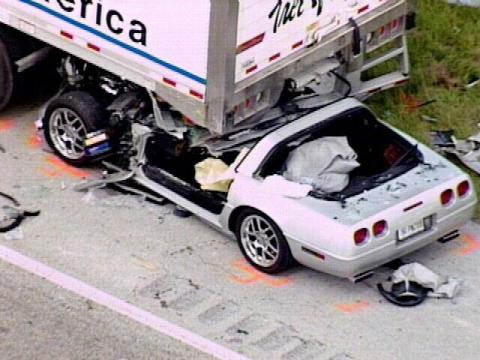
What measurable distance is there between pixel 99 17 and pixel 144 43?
58 centimetres

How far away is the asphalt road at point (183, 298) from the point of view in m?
9.95

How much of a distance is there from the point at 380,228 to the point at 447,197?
2.54 feet

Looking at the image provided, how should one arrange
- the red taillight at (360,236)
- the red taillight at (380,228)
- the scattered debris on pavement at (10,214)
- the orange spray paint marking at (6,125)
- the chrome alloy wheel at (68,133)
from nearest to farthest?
the red taillight at (360,236) → the red taillight at (380,228) → the scattered debris on pavement at (10,214) → the chrome alloy wheel at (68,133) → the orange spray paint marking at (6,125)

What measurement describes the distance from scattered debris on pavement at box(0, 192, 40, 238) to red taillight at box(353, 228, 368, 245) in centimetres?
297

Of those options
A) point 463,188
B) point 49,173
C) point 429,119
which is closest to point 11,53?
point 49,173

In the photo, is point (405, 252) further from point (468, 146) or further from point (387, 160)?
point (468, 146)

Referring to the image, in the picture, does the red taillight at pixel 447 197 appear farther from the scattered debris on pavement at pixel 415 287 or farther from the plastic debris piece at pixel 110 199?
the plastic debris piece at pixel 110 199

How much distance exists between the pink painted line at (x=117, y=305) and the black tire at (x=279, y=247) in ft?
3.49

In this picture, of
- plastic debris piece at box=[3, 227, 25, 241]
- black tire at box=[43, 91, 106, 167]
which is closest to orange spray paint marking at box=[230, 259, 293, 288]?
plastic debris piece at box=[3, 227, 25, 241]

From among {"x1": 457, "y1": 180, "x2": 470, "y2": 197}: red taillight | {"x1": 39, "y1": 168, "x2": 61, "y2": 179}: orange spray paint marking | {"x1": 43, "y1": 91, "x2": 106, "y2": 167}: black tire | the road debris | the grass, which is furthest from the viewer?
the road debris

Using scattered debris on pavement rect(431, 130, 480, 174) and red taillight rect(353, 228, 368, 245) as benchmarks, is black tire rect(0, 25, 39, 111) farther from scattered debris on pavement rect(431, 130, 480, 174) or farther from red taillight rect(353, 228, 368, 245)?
red taillight rect(353, 228, 368, 245)

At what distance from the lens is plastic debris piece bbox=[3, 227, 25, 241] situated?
439 inches

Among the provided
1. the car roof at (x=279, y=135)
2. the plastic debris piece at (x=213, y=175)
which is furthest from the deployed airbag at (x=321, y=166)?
the plastic debris piece at (x=213, y=175)

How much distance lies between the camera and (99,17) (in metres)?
11.3
